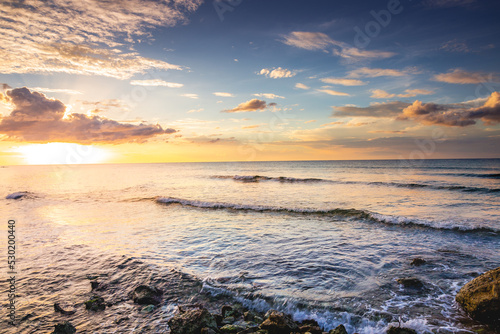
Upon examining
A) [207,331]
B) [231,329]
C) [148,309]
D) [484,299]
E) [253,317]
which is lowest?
[148,309]

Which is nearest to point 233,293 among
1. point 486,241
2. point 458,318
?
point 458,318

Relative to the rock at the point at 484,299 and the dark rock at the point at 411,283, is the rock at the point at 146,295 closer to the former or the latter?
the dark rock at the point at 411,283

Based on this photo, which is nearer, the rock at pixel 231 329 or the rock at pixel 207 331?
the rock at pixel 207 331

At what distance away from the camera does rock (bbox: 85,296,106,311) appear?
7.04 metres

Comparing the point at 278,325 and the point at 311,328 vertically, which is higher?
the point at 278,325

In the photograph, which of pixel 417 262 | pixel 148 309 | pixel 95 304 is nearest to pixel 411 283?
pixel 417 262

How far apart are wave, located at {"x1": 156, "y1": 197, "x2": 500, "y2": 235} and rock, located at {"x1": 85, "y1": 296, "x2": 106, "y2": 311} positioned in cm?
1531

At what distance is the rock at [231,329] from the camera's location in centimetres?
577

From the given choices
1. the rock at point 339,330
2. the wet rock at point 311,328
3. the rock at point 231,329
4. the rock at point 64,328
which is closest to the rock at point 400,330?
the rock at point 339,330

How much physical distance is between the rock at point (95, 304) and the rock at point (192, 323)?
2.71 metres

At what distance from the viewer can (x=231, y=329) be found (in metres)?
Result: 5.82

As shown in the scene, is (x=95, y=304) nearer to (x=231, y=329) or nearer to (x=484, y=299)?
(x=231, y=329)

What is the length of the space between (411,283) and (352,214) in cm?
1154

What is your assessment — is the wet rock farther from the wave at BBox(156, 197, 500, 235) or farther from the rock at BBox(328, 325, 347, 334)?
the wave at BBox(156, 197, 500, 235)
